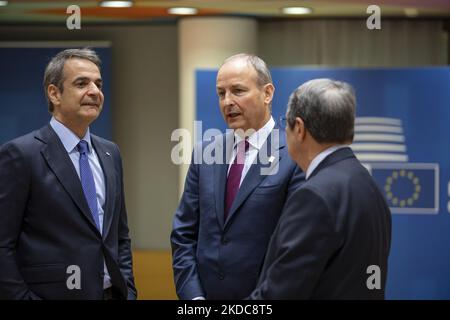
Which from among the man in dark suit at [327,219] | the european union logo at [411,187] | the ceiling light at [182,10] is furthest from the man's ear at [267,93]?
the ceiling light at [182,10]

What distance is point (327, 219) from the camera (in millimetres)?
A: 1819

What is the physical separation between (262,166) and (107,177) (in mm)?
568

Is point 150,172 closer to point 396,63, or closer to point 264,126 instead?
point 396,63

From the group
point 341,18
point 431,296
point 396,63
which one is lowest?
point 431,296

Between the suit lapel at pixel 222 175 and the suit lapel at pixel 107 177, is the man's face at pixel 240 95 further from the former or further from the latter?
the suit lapel at pixel 107 177

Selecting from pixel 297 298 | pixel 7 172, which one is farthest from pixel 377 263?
pixel 7 172

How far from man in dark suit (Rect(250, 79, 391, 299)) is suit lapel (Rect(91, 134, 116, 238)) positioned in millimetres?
754

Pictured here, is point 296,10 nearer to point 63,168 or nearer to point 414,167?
point 414,167

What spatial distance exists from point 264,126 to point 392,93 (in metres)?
3.26

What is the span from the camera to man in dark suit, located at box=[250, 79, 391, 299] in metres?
1.83

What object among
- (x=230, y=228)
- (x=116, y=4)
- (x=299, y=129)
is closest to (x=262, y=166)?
(x=230, y=228)

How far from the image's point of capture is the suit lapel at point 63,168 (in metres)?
Result: 2.39

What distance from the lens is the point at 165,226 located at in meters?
7.54

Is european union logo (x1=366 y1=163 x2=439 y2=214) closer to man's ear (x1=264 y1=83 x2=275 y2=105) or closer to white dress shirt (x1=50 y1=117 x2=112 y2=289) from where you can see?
man's ear (x1=264 y1=83 x2=275 y2=105)
